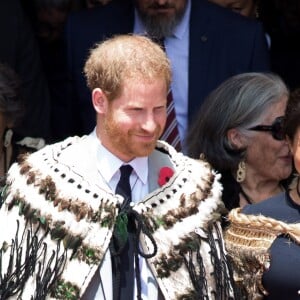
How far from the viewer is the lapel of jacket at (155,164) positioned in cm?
435

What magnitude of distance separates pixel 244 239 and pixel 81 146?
630 mm

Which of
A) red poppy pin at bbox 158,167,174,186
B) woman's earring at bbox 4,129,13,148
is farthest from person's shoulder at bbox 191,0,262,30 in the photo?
red poppy pin at bbox 158,167,174,186

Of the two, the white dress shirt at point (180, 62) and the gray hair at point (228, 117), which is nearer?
the gray hair at point (228, 117)

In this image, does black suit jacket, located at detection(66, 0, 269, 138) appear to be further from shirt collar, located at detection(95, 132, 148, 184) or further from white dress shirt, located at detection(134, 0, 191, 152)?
shirt collar, located at detection(95, 132, 148, 184)

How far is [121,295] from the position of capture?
417 cm

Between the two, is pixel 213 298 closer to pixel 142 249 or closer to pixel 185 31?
pixel 142 249

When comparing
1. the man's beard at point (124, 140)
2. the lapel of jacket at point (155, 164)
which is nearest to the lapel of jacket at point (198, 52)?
the lapel of jacket at point (155, 164)

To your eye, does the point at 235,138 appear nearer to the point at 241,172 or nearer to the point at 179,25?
the point at 241,172

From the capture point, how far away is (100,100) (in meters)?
4.19

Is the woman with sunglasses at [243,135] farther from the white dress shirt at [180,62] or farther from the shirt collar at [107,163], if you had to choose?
the shirt collar at [107,163]

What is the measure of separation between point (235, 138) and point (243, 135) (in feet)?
0.12

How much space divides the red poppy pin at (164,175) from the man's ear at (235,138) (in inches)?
38.9

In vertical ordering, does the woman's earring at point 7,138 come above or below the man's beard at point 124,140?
below

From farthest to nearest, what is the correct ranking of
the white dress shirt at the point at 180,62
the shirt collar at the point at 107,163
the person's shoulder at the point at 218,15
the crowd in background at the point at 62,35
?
the crowd in background at the point at 62,35 < the person's shoulder at the point at 218,15 < the white dress shirt at the point at 180,62 < the shirt collar at the point at 107,163
